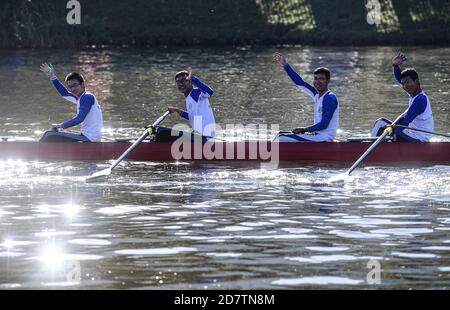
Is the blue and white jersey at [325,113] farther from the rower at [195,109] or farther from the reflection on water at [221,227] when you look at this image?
the rower at [195,109]

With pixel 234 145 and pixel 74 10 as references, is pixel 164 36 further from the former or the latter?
pixel 234 145

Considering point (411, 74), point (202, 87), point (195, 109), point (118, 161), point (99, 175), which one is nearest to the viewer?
point (99, 175)

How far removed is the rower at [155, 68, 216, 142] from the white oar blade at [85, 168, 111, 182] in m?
1.97

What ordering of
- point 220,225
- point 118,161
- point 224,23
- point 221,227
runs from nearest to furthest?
point 221,227, point 220,225, point 118,161, point 224,23

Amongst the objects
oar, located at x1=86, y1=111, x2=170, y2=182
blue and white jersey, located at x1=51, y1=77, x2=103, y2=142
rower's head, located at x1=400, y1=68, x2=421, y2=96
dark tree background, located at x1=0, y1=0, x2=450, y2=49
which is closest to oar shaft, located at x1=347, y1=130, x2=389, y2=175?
rower's head, located at x1=400, y1=68, x2=421, y2=96

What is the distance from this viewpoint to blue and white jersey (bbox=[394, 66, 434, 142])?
927 inches

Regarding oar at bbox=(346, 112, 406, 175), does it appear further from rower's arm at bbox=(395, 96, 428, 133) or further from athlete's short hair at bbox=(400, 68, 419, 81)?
athlete's short hair at bbox=(400, 68, 419, 81)

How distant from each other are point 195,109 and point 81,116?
7.40 ft

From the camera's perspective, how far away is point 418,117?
2398cm

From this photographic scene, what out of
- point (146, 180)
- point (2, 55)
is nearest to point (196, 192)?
point (146, 180)

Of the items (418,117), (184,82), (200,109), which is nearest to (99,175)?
(184,82)

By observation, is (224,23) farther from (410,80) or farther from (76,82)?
(410,80)

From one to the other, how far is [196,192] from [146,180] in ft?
5.43

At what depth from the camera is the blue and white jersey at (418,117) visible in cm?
2355
